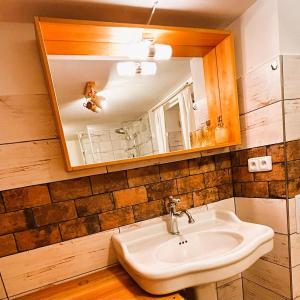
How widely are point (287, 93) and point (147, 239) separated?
3.23 ft

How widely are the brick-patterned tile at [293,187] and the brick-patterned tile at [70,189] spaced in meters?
0.97

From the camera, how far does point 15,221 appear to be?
33.7 inches

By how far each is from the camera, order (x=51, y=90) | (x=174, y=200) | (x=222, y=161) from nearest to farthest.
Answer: (x=51, y=90), (x=174, y=200), (x=222, y=161)

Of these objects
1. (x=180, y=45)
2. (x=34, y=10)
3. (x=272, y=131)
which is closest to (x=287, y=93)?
(x=272, y=131)

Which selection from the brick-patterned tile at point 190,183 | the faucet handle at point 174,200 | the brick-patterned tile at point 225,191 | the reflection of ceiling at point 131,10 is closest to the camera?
the reflection of ceiling at point 131,10

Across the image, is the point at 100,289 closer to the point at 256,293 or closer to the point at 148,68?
the point at 256,293

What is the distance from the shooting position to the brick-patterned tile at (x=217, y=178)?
119cm

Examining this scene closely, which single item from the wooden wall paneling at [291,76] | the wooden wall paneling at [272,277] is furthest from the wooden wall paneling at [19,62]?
the wooden wall paneling at [272,277]

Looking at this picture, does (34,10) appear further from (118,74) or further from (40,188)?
(40,188)

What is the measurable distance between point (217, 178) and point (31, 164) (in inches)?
39.8

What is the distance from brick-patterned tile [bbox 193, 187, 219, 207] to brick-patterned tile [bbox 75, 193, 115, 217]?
0.49 metres

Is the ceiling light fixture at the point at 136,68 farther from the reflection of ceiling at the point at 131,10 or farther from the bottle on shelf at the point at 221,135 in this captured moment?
the bottle on shelf at the point at 221,135

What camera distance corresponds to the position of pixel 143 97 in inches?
42.7

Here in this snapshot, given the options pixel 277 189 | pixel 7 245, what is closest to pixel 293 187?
pixel 277 189
